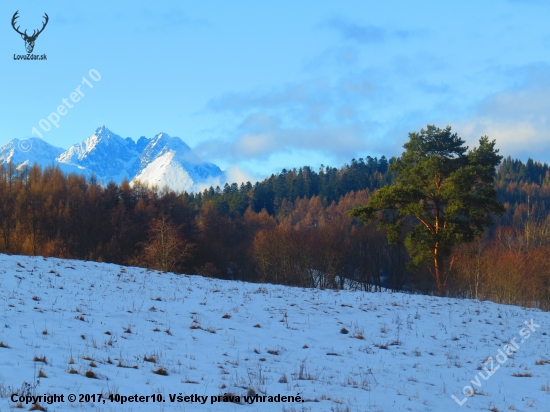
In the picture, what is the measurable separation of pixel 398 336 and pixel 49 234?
68686 millimetres

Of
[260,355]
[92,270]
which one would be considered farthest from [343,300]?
[92,270]

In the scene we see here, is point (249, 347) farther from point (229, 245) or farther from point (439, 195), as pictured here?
point (229, 245)

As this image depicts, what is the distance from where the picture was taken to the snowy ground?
8.96 m

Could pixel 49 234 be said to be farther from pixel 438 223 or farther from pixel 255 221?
pixel 438 223

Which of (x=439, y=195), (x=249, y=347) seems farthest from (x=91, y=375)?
(x=439, y=195)

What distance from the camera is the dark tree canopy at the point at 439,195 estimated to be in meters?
31.9

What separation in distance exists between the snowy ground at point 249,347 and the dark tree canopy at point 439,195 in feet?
38.6

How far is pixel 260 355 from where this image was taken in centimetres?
1191

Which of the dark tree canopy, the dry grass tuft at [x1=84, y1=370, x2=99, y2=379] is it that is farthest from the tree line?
the dry grass tuft at [x1=84, y1=370, x2=99, y2=379]

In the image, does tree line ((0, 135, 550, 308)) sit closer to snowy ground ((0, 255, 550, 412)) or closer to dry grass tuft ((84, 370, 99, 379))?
snowy ground ((0, 255, 550, 412))

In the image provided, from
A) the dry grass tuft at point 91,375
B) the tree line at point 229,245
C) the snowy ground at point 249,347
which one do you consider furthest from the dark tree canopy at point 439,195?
the dry grass tuft at point 91,375

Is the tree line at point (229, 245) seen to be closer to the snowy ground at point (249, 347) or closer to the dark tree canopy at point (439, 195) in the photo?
the dark tree canopy at point (439, 195)

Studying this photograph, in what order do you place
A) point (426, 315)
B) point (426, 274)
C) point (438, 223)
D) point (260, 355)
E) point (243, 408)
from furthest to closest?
point (426, 274) < point (438, 223) < point (426, 315) < point (260, 355) < point (243, 408)

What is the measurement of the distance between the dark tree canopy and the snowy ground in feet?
38.6
